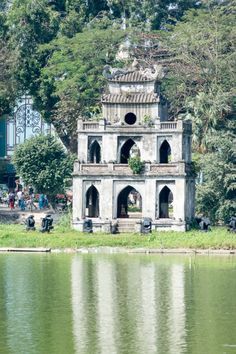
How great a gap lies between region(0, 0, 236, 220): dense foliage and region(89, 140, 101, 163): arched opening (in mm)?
7538

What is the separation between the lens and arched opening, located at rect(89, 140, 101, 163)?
67688 mm

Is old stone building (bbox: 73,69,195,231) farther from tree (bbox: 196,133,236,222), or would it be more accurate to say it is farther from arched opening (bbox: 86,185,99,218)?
tree (bbox: 196,133,236,222)

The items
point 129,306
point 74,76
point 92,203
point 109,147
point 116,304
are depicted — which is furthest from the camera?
point 74,76

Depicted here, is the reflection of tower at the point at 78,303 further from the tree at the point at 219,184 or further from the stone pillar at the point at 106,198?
the tree at the point at 219,184

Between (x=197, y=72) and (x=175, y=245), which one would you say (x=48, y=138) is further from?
(x=175, y=245)

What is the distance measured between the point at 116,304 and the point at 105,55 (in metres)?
40.6

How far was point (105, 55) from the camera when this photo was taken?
3285 inches

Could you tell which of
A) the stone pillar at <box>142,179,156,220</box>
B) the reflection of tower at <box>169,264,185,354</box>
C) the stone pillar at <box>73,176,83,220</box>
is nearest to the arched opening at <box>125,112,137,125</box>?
the stone pillar at <box>142,179,156,220</box>

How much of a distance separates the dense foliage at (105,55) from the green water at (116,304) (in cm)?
2088

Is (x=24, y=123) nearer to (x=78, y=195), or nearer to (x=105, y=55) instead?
(x=105, y=55)

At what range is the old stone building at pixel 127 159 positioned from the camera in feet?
214

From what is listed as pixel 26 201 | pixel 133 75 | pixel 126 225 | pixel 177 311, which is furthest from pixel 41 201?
pixel 177 311

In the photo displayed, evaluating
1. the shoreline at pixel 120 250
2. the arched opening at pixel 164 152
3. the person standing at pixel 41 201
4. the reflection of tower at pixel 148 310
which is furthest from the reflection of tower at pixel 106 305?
the person standing at pixel 41 201

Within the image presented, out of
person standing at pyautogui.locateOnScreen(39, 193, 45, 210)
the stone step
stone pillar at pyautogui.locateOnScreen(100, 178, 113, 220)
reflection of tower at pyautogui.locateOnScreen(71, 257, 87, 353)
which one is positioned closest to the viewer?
reflection of tower at pyautogui.locateOnScreen(71, 257, 87, 353)
